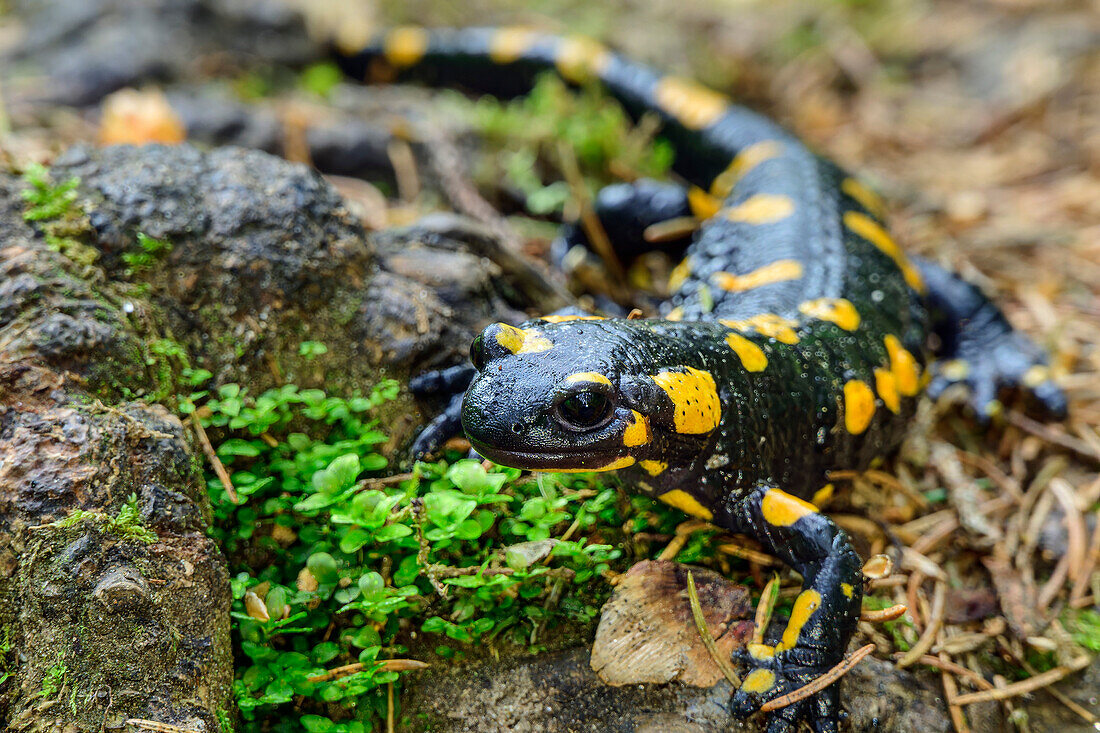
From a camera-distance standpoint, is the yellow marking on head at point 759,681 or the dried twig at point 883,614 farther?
the dried twig at point 883,614

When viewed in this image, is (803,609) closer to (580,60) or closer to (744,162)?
(744,162)

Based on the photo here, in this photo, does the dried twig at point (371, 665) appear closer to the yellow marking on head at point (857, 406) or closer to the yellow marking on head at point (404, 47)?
the yellow marking on head at point (857, 406)

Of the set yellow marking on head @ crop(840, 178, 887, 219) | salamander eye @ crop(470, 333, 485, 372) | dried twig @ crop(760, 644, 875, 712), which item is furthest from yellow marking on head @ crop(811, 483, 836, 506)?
yellow marking on head @ crop(840, 178, 887, 219)

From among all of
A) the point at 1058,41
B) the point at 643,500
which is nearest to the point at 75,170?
the point at 643,500

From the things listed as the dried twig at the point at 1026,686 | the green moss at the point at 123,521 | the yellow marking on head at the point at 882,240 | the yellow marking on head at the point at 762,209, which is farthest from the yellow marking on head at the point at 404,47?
the dried twig at the point at 1026,686

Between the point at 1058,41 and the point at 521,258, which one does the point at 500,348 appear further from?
the point at 1058,41

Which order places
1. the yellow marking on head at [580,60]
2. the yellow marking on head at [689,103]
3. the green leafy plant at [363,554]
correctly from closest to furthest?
the green leafy plant at [363,554] → the yellow marking on head at [689,103] → the yellow marking on head at [580,60]
